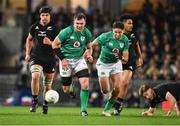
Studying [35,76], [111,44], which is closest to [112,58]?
[111,44]

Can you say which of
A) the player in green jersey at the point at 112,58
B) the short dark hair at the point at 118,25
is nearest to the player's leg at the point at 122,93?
the player in green jersey at the point at 112,58

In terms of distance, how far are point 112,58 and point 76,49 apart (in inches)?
42.6

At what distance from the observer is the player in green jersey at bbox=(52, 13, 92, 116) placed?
16969mm

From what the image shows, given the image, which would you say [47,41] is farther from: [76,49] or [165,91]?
[165,91]

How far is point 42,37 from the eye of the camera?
18141mm

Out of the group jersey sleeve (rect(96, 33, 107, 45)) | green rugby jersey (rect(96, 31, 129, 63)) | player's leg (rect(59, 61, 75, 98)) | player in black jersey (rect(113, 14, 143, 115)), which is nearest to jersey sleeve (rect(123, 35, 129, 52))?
green rugby jersey (rect(96, 31, 129, 63))

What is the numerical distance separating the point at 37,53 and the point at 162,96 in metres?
3.35

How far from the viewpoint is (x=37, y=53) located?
1819 centimetres

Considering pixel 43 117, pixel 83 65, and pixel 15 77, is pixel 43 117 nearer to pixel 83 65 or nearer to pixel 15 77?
pixel 83 65

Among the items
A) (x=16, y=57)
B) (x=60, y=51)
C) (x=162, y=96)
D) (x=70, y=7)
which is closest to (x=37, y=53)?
(x=60, y=51)

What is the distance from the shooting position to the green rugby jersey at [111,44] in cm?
1762

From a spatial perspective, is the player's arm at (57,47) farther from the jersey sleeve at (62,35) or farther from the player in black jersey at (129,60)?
the player in black jersey at (129,60)

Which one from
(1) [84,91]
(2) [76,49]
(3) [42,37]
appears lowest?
(1) [84,91]

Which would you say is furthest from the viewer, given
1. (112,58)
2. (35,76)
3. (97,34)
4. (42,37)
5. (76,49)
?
(97,34)
